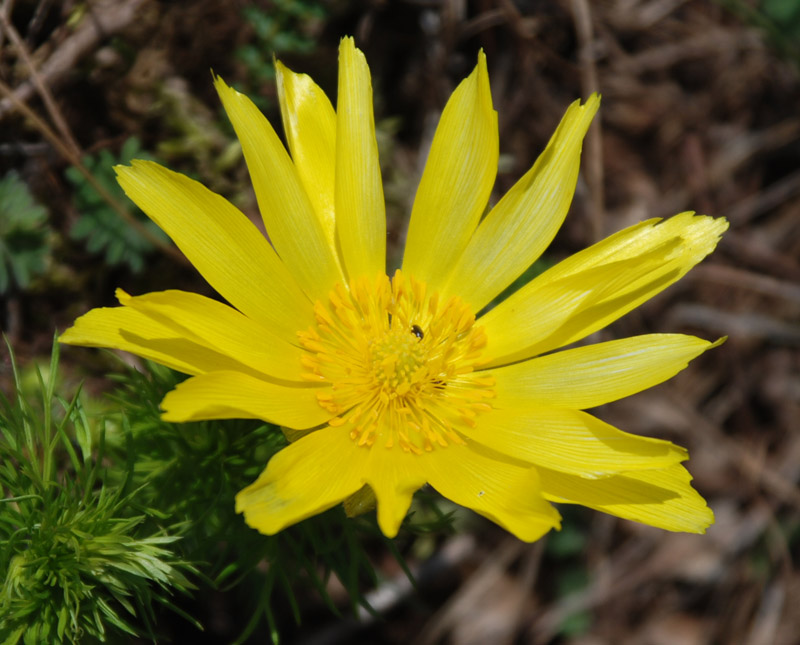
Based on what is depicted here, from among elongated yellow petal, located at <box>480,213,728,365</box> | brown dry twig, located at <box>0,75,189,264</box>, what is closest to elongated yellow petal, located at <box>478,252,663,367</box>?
elongated yellow petal, located at <box>480,213,728,365</box>

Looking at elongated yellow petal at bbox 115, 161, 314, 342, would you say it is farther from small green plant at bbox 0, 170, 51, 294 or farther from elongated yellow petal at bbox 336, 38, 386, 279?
small green plant at bbox 0, 170, 51, 294

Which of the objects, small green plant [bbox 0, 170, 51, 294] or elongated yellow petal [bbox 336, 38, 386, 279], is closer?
elongated yellow petal [bbox 336, 38, 386, 279]

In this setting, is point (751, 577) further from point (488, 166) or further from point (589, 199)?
point (488, 166)

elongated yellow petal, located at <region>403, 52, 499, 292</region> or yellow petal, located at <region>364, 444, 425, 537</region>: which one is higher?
elongated yellow petal, located at <region>403, 52, 499, 292</region>

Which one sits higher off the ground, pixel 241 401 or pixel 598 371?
pixel 241 401

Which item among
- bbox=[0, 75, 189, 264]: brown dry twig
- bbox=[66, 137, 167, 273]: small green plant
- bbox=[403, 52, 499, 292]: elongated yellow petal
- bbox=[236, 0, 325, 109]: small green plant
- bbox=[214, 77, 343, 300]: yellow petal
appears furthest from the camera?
bbox=[236, 0, 325, 109]: small green plant

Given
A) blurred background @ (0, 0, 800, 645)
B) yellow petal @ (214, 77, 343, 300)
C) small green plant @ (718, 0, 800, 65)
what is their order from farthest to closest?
small green plant @ (718, 0, 800, 65)
blurred background @ (0, 0, 800, 645)
yellow petal @ (214, 77, 343, 300)

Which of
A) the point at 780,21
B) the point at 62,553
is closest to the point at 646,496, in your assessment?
the point at 62,553

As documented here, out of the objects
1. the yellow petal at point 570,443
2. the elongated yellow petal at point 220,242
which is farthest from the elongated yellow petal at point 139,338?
the yellow petal at point 570,443

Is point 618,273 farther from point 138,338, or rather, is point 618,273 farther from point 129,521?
point 129,521
